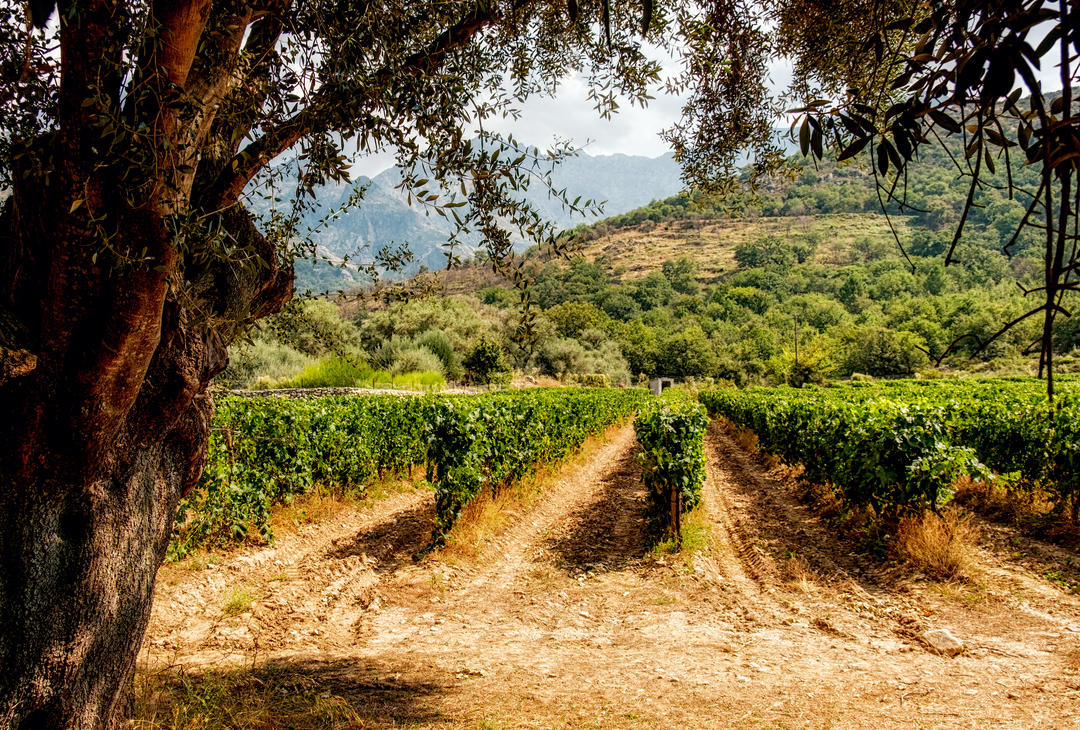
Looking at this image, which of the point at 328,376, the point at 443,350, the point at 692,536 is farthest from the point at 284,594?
the point at 443,350

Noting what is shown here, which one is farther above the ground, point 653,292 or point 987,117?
point 653,292

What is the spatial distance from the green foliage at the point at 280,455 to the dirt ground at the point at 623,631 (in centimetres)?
59

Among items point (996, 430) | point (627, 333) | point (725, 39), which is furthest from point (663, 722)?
point (627, 333)

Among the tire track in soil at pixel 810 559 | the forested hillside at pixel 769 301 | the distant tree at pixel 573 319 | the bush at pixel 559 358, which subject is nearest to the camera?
the tire track in soil at pixel 810 559

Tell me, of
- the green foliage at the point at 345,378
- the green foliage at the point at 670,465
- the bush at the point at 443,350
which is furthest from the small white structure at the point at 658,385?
the green foliage at the point at 670,465

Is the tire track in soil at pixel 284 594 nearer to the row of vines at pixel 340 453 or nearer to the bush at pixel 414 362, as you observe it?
the row of vines at pixel 340 453

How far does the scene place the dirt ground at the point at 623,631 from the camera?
4.01m

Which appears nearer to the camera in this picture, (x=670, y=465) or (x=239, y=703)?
(x=239, y=703)

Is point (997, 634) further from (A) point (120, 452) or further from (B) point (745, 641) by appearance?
(A) point (120, 452)

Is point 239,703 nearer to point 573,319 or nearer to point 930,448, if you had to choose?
point 930,448

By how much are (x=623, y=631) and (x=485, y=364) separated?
3491 cm

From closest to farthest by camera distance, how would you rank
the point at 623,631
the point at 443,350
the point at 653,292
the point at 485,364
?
the point at 623,631 < the point at 443,350 < the point at 485,364 < the point at 653,292

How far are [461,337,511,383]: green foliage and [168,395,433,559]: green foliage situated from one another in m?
27.2

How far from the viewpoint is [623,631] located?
5723mm
